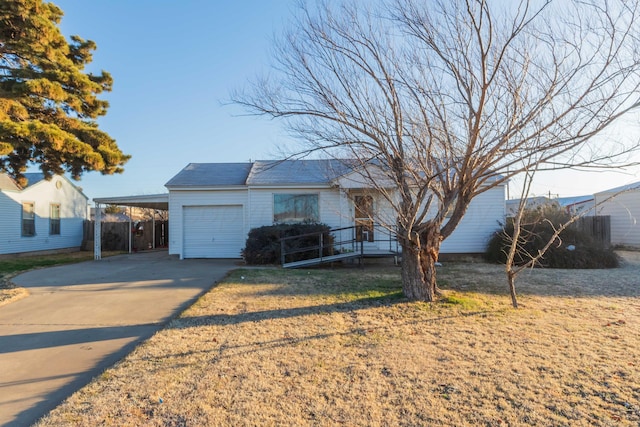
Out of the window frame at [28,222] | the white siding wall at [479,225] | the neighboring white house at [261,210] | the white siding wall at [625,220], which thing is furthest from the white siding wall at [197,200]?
the white siding wall at [625,220]

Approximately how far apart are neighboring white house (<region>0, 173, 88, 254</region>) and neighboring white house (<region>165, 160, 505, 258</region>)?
669 cm

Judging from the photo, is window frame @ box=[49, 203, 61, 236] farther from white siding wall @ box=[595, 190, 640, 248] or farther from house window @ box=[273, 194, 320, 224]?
white siding wall @ box=[595, 190, 640, 248]

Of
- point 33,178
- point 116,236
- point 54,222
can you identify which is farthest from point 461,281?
point 33,178

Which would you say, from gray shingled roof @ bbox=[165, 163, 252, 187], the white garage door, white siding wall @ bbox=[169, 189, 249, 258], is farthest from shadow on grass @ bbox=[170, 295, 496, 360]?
gray shingled roof @ bbox=[165, 163, 252, 187]

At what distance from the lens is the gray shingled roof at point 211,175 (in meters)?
14.1

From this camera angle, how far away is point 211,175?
1509 centimetres

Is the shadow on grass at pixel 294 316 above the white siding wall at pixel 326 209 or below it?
below

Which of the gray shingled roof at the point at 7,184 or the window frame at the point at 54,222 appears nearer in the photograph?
the gray shingled roof at the point at 7,184

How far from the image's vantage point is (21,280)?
920 cm

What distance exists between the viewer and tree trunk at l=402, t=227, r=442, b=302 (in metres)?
6.58

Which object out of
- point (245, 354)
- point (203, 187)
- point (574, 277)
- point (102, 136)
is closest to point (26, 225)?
point (203, 187)

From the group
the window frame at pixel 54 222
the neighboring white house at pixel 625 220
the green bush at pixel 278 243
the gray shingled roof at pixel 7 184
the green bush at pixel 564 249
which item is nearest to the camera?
the green bush at pixel 564 249

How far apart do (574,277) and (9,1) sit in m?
14.5

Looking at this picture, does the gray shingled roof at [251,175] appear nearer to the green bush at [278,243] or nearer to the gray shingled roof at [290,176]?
the gray shingled roof at [290,176]
